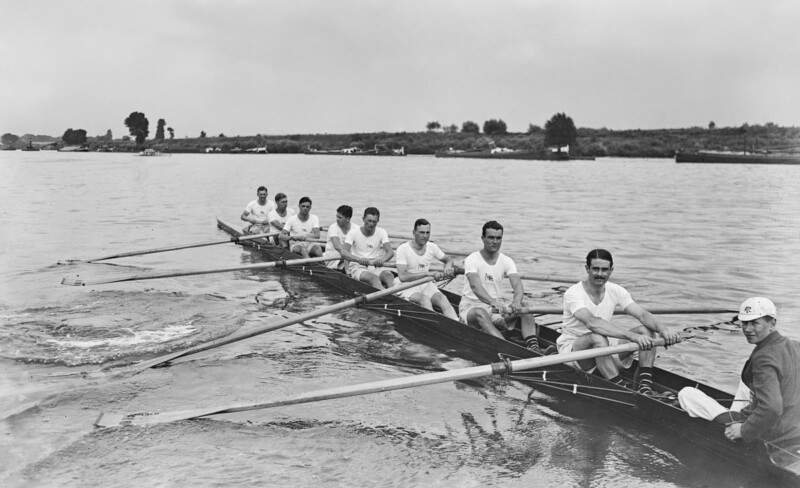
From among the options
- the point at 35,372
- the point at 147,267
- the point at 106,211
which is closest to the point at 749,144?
the point at 106,211

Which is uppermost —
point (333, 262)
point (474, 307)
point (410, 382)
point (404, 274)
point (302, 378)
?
point (404, 274)

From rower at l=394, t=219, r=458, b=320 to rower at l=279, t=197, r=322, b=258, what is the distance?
16.8ft

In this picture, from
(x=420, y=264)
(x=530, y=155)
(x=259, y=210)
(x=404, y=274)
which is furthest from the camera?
(x=530, y=155)

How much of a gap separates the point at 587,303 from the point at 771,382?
98.3 inches

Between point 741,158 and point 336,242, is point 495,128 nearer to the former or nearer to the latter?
point 741,158

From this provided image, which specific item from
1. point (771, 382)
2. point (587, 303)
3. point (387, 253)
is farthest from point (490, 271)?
point (771, 382)

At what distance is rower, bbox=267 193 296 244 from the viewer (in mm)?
17266

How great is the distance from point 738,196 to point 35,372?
37.3 m

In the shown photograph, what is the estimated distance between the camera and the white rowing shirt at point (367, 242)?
1261 cm

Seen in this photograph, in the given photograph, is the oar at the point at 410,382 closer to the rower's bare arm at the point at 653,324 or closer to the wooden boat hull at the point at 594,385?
the rower's bare arm at the point at 653,324

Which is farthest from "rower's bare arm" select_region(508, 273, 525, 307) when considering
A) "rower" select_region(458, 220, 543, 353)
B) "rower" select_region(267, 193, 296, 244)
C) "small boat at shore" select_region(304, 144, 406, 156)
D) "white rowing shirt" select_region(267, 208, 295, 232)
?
"small boat at shore" select_region(304, 144, 406, 156)

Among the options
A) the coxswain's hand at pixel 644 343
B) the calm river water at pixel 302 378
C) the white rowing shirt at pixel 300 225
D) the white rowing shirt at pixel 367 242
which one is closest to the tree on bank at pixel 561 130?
the calm river water at pixel 302 378

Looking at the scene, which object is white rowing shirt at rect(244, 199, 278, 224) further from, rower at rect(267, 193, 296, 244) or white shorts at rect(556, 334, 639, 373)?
white shorts at rect(556, 334, 639, 373)

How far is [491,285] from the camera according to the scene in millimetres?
9234
